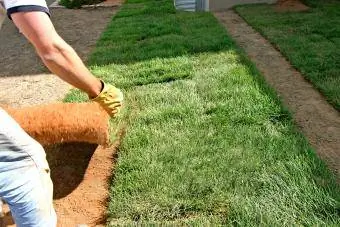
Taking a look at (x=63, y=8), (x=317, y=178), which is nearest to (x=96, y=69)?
(x=317, y=178)

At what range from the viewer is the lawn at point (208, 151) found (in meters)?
3.05

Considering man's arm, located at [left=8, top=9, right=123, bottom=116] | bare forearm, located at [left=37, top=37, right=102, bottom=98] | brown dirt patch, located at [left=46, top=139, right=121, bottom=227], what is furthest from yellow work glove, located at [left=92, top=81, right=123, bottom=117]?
brown dirt patch, located at [left=46, top=139, right=121, bottom=227]

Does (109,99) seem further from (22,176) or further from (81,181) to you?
(81,181)

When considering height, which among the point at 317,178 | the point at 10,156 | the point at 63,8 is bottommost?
the point at 63,8

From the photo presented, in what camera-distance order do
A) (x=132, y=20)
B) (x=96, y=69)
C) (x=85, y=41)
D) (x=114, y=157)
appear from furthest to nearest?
(x=132, y=20), (x=85, y=41), (x=96, y=69), (x=114, y=157)

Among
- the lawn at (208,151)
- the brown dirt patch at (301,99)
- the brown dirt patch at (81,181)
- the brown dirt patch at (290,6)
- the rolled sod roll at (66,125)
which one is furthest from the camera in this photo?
the brown dirt patch at (290,6)

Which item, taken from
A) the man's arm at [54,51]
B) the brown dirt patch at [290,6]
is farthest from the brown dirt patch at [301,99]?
the brown dirt patch at [290,6]

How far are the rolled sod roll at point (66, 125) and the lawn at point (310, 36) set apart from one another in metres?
2.51

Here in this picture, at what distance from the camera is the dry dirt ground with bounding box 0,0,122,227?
3.41 m

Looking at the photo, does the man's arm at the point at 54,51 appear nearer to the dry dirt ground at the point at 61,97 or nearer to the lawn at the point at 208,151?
the lawn at the point at 208,151

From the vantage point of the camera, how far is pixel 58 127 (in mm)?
3756

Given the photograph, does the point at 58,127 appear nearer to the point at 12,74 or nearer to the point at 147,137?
the point at 147,137

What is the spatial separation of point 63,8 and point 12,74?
6.63m

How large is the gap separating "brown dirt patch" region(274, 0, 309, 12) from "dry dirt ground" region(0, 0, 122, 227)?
401 cm
